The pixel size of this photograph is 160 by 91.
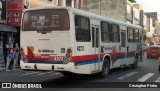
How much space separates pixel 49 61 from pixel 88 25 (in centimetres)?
255

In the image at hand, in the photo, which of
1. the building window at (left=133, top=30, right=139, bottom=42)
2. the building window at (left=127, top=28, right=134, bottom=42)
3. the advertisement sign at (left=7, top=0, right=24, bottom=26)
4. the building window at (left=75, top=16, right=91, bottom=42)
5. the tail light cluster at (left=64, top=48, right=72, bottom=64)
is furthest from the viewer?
the advertisement sign at (left=7, top=0, right=24, bottom=26)

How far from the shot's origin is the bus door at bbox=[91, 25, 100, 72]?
14.6 m

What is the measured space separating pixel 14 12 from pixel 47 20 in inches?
428

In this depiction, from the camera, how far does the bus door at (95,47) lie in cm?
1459

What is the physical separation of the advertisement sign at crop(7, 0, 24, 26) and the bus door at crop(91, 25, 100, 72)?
976cm

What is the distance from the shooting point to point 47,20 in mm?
13258

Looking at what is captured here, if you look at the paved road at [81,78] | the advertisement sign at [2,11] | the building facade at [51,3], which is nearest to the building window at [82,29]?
the paved road at [81,78]

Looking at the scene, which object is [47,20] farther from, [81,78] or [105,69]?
[105,69]

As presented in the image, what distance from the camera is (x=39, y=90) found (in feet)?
38.2

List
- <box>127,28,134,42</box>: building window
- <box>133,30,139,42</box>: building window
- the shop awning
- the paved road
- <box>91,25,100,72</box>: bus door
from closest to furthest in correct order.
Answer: <box>91,25,100,72</box>: bus door < the paved road < <box>127,28,134,42</box>: building window < the shop awning < <box>133,30,139,42</box>: building window

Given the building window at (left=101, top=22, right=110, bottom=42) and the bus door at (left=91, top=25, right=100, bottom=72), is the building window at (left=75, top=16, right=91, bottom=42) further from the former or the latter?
the building window at (left=101, top=22, right=110, bottom=42)

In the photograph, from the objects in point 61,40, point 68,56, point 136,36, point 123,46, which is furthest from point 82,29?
point 136,36

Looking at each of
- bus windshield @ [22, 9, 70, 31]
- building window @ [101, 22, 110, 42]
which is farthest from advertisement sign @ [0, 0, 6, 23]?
bus windshield @ [22, 9, 70, 31]

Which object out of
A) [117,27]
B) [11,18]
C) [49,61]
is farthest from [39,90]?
[11,18]
